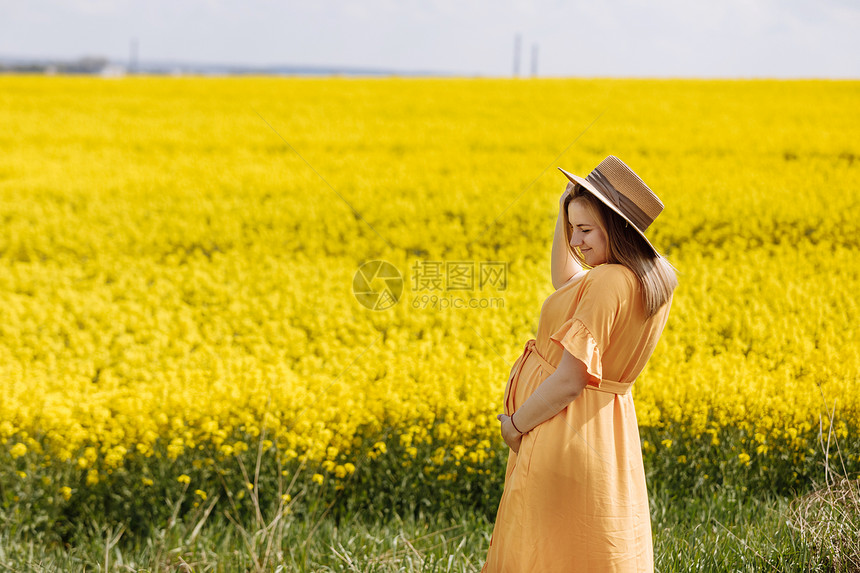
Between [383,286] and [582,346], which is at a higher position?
[582,346]

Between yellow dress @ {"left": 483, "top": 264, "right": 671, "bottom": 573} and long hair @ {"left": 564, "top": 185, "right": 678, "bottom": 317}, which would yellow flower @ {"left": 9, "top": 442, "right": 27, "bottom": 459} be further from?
long hair @ {"left": 564, "top": 185, "right": 678, "bottom": 317}

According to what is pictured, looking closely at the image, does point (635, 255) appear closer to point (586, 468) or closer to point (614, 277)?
point (614, 277)

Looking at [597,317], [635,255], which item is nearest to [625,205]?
[635,255]

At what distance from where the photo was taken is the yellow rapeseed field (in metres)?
3.03

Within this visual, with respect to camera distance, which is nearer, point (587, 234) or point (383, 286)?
point (587, 234)

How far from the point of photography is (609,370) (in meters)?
1.58

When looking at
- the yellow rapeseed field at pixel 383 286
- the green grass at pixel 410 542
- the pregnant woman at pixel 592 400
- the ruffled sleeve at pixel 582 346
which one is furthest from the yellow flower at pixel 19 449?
the ruffled sleeve at pixel 582 346

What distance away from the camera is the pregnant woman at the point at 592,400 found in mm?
1496

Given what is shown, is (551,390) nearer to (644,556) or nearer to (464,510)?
(644,556)

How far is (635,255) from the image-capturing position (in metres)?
1.51

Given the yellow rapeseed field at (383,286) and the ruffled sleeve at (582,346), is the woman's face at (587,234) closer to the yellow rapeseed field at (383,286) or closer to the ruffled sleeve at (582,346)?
the ruffled sleeve at (582,346)

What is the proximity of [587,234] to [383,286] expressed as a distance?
3.57 metres

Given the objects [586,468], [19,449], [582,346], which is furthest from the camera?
[19,449]

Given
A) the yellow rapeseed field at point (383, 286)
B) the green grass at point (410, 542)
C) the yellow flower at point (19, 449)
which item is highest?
the yellow rapeseed field at point (383, 286)
